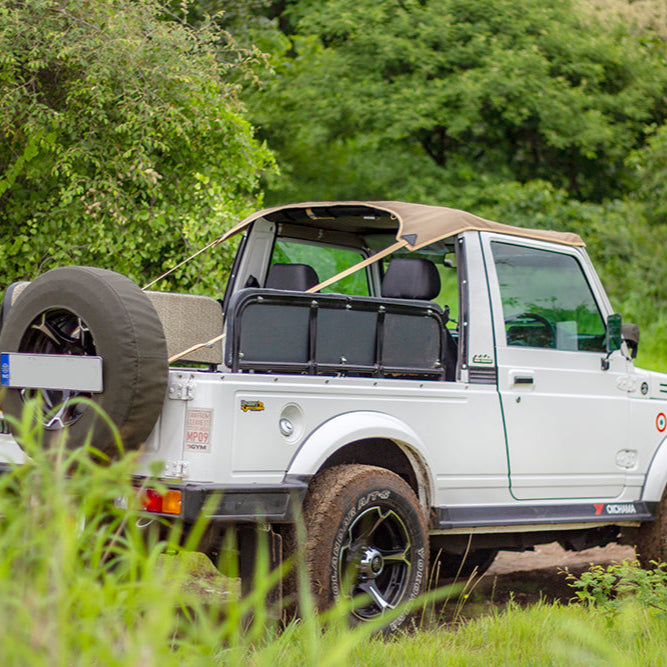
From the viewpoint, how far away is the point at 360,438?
4.66 m

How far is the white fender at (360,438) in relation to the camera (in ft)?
14.7

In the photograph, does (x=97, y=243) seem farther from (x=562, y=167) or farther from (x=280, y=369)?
(x=562, y=167)

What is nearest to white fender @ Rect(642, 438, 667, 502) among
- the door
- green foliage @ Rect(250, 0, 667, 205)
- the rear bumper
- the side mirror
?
the door

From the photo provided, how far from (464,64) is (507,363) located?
48.3ft

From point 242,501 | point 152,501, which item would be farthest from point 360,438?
point 152,501

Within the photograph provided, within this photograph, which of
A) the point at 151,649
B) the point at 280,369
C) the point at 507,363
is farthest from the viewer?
the point at 507,363

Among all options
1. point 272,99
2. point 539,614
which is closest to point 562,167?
point 272,99

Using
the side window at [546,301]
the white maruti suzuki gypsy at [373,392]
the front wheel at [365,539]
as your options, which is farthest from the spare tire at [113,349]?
the side window at [546,301]

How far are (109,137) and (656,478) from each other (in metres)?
4.83

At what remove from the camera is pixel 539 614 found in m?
4.68

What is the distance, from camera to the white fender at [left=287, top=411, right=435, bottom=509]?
14.7 ft

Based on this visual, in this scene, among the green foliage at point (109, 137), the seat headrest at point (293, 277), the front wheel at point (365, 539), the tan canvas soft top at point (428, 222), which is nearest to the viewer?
the front wheel at point (365, 539)

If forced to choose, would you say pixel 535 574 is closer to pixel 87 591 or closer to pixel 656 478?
pixel 656 478

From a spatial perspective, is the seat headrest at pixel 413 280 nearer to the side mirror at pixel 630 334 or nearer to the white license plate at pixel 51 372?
the side mirror at pixel 630 334
